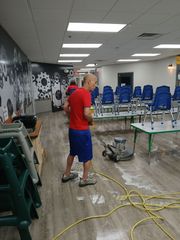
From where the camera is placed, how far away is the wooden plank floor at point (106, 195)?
1.91m

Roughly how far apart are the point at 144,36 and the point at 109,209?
14.0ft

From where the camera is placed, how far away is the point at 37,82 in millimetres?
9508

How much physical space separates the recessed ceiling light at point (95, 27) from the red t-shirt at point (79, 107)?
189 centimetres

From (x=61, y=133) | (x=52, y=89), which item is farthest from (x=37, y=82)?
(x=61, y=133)

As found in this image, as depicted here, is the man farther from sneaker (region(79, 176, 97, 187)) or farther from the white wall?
the white wall

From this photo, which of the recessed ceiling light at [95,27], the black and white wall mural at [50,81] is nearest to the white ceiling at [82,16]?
the recessed ceiling light at [95,27]

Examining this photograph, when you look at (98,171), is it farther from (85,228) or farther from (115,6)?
(115,6)

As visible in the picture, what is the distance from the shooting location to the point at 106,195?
2521mm

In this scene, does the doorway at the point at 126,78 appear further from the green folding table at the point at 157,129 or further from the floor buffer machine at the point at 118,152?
the floor buffer machine at the point at 118,152

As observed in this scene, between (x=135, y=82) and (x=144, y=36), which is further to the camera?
(x=135, y=82)

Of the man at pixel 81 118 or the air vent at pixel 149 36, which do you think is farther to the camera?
the air vent at pixel 149 36

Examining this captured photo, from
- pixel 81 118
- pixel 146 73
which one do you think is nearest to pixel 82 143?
pixel 81 118

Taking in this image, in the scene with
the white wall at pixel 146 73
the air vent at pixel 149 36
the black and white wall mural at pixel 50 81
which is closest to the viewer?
the air vent at pixel 149 36

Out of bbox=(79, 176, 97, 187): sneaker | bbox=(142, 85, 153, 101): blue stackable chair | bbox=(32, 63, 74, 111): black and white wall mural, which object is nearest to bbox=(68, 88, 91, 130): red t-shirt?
bbox=(79, 176, 97, 187): sneaker
